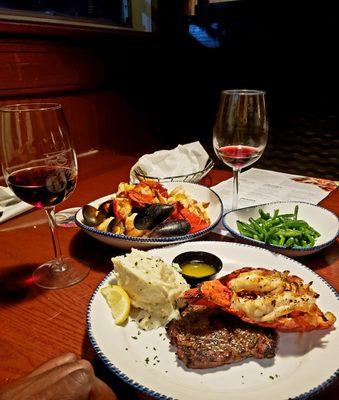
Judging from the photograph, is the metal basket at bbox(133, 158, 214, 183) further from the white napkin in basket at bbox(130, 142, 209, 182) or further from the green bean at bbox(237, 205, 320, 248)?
the green bean at bbox(237, 205, 320, 248)

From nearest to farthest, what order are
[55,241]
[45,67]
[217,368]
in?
[217,368] → [55,241] → [45,67]

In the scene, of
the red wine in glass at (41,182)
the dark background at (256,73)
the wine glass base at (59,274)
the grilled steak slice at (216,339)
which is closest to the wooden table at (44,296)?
the wine glass base at (59,274)

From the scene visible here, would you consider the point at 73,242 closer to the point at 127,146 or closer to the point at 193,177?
the point at 193,177

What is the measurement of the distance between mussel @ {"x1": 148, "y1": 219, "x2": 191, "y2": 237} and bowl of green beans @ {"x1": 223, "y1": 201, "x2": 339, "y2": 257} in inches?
6.0

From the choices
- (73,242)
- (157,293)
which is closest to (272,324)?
(157,293)

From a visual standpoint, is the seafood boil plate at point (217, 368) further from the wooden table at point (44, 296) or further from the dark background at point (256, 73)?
the dark background at point (256, 73)

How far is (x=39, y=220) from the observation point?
1.39 m

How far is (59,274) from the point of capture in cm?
104

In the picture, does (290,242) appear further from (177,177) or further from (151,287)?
(177,177)

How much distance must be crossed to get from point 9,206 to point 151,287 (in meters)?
0.89

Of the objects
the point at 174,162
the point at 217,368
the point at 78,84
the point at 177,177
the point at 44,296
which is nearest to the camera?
the point at 217,368

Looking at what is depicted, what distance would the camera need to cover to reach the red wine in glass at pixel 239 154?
1.39m

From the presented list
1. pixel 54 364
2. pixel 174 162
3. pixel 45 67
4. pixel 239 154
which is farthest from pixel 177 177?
pixel 45 67

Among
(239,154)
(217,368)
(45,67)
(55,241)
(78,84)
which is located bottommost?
(217,368)
